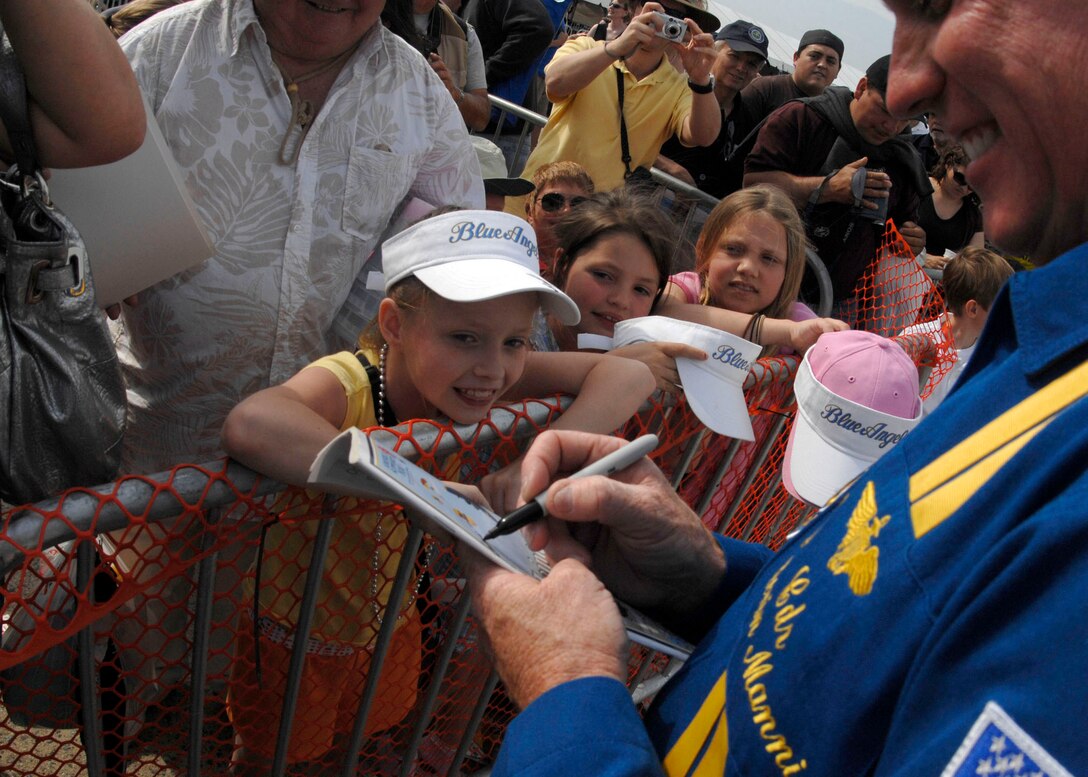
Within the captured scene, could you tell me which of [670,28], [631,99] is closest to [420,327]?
[670,28]

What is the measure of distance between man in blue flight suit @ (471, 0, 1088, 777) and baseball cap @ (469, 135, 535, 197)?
9.20ft

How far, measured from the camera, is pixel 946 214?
5871mm

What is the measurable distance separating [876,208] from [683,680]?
4.15 m

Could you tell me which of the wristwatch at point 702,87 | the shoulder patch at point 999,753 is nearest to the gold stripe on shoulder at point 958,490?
the shoulder patch at point 999,753

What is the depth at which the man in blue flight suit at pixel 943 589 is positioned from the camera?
2.29 ft

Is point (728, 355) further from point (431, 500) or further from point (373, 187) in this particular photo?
point (431, 500)

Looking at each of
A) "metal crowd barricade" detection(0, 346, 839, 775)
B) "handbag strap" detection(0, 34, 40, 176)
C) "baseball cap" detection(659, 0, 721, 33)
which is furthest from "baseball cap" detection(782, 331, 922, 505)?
"baseball cap" detection(659, 0, 721, 33)

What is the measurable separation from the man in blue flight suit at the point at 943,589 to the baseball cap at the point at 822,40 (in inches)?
228

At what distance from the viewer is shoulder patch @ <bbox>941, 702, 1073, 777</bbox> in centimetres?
65

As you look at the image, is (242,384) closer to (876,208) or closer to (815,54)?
(876,208)

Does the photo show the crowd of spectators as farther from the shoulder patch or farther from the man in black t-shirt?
the man in black t-shirt

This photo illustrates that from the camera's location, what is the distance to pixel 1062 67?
2.95 ft

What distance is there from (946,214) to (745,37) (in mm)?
1800

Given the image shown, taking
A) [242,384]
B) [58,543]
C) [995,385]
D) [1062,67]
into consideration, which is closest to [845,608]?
[995,385]
